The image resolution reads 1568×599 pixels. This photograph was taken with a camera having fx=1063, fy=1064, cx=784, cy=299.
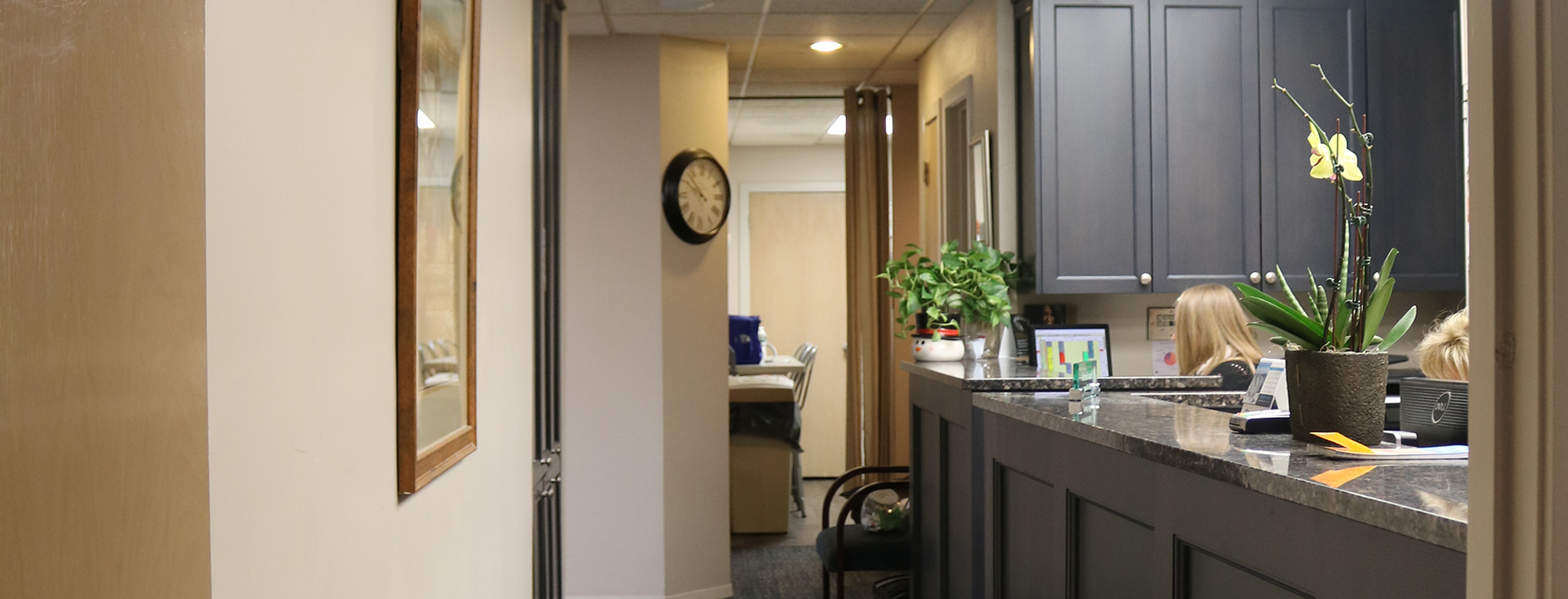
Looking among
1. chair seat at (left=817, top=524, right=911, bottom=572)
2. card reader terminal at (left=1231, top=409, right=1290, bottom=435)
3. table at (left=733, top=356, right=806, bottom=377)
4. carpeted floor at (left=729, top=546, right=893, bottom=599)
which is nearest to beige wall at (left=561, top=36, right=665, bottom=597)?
carpeted floor at (left=729, top=546, right=893, bottom=599)

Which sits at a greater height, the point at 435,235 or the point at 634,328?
the point at 435,235

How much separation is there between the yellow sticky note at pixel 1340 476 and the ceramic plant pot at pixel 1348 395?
23 centimetres

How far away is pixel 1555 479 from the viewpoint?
0.55m

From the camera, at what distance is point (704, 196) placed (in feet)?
15.7

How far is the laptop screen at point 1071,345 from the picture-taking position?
3.83 m

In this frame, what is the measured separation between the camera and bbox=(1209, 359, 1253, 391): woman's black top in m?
3.30

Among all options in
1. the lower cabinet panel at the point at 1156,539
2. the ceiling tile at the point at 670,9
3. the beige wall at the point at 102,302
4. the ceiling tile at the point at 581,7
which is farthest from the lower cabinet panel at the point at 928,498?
the beige wall at the point at 102,302

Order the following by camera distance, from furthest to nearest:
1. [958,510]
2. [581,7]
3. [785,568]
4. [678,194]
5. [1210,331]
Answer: [785,568], [678,194], [581,7], [1210,331], [958,510]

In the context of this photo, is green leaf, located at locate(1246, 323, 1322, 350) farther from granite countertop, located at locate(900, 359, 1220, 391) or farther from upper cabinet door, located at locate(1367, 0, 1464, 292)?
upper cabinet door, located at locate(1367, 0, 1464, 292)

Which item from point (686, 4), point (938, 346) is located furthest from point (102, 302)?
point (686, 4)

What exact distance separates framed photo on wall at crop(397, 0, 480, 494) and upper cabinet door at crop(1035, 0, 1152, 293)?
2.50 m

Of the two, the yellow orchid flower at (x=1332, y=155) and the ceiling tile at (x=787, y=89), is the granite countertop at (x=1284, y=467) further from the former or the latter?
the ceiling tile at (x=787, y=89)

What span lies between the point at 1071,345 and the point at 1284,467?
2.56 m

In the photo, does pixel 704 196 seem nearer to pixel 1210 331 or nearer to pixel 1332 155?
pixel 1210 331
